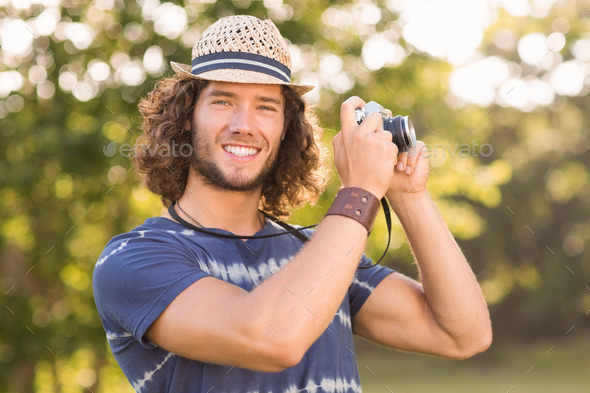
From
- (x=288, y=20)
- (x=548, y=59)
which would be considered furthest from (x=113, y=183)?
(x=548, y=59)

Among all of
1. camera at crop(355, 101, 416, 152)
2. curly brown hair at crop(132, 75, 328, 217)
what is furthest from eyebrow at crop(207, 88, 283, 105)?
camera at crop(355, 101, 416, 152)

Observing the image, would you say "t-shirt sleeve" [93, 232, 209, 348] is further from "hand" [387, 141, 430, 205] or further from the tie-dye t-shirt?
"hand" [387, 141, 430, 205]

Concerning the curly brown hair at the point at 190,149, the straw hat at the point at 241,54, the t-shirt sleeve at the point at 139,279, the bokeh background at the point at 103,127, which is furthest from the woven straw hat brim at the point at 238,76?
the bokeh background at the point at 103,127

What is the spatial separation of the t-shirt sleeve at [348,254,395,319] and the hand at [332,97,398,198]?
0.54m

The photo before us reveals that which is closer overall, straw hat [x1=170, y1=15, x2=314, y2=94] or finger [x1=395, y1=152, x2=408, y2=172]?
finger [x1=395, y1=152, x2=408, y2=172]

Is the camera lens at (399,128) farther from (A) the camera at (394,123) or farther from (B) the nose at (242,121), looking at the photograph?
(B) the nose at (242,121)

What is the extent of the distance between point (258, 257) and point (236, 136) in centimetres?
42

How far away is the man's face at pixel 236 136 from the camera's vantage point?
87.0 inches

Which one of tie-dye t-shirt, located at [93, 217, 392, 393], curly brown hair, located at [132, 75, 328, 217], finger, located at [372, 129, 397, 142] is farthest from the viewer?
curly brown hair, located at [132, 75, 328, 217]

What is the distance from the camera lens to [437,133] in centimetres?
745

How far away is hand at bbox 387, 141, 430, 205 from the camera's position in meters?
2.11

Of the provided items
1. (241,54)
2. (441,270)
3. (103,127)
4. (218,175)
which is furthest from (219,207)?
(103,127)

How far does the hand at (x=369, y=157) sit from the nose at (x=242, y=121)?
43cm

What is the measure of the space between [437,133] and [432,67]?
0.76 m
